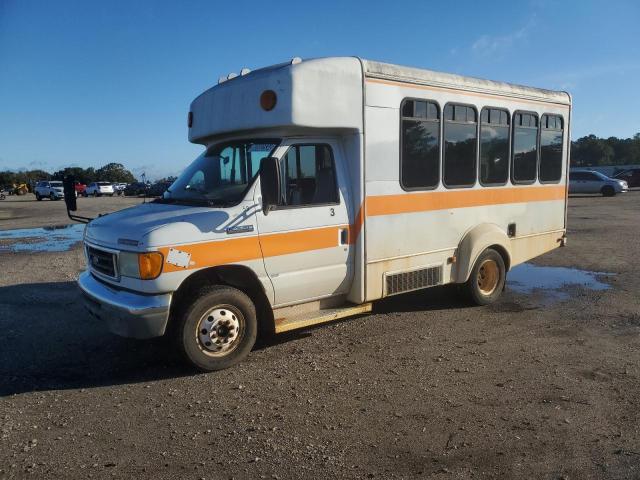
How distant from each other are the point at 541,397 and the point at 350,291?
2365 millimetres

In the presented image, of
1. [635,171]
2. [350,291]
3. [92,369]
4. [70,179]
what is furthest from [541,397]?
[635,171]

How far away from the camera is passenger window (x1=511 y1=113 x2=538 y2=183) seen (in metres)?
7.69

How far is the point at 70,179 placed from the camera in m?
6.05

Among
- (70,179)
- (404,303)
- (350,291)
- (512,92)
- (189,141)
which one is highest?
(512,92)

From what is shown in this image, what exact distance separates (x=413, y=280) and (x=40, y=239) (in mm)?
12847

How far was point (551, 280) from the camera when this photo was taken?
9.09 m

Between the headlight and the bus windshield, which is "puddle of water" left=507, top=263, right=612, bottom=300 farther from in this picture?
the headlight

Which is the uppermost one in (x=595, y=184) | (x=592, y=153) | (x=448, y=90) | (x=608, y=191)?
(x=592, y=153)

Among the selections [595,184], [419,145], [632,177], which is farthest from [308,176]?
[632,177]

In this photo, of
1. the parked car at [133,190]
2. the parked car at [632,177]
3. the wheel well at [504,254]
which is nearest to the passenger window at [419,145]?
the wheel well at [504,254]

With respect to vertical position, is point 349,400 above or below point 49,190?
below

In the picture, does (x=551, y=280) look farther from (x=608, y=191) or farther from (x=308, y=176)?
(x=608, y=191)

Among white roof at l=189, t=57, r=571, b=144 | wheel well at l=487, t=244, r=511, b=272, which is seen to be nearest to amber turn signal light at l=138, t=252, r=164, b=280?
white roof at l=189, t=57, r=571, b=144

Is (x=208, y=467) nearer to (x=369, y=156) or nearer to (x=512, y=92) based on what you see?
(x=369, y=156)
